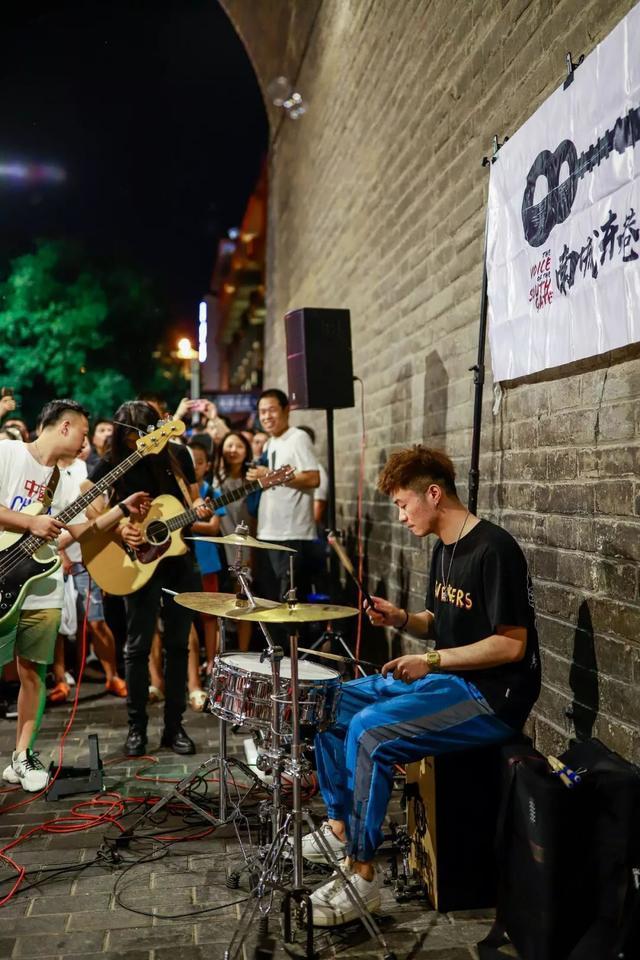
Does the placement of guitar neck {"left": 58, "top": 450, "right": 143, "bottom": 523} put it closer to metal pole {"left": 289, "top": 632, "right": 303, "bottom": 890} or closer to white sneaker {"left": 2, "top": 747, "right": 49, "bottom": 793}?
white sneaker {"left": 2, "top": 747, "right": 49, "bottom": 793}

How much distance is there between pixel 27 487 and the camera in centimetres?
455

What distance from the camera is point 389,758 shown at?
2.92 meters

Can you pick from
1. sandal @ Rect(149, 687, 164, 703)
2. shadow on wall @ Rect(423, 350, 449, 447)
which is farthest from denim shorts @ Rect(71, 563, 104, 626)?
shadow on wall @ Rect(423, 350, 449, 447)

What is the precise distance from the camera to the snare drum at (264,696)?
308cm

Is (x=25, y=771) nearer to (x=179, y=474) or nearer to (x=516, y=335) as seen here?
(x=179, y=474)

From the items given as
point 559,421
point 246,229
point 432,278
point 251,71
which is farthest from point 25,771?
point 246,229

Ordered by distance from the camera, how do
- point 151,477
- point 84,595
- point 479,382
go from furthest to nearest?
point 84,595, point 151,477, point 479,382

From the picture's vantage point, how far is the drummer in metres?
2.94

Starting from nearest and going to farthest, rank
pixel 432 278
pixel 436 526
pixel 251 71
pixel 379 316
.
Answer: pixel 436 526 < pixel 432 278 < pixel 379 316 < pixel 251 71

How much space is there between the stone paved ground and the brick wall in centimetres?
97

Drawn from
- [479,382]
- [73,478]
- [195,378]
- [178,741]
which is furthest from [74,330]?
[479,382]

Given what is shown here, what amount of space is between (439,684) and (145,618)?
7.79 ft

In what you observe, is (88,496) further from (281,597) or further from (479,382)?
(479,382)

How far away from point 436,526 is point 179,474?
2.34m
